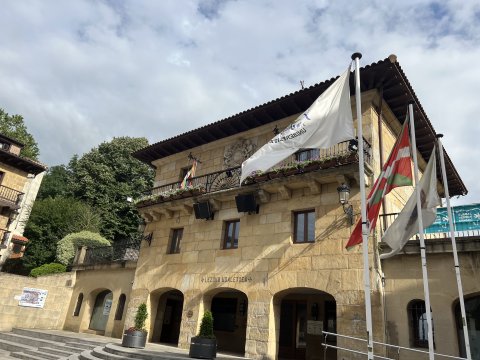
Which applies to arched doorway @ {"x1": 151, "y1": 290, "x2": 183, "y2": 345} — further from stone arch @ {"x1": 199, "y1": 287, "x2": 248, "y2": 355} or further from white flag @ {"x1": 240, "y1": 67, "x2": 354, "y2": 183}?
white flag @ {"x1": 240, "y1": 67, "x2": 354, "y2": 183}

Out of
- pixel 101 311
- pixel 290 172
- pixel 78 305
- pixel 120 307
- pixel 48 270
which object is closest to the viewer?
pixel 290 172

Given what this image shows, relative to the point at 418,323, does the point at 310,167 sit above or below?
above

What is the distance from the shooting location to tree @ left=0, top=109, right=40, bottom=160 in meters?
34.4

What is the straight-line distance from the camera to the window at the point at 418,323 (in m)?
9.95

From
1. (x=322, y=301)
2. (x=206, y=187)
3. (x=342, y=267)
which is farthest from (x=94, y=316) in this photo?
(x=342, y=267)

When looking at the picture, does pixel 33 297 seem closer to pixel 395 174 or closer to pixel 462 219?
pixel 395 174

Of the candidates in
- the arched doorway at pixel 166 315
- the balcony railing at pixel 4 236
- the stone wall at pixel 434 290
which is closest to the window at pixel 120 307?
the arched doorway at pixel 166 315

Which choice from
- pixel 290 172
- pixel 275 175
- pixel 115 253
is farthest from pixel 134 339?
pixel 115 253

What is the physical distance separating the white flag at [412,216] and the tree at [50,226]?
2440 centimetres

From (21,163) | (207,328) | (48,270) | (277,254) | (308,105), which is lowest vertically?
(207,328)

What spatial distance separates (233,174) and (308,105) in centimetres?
410

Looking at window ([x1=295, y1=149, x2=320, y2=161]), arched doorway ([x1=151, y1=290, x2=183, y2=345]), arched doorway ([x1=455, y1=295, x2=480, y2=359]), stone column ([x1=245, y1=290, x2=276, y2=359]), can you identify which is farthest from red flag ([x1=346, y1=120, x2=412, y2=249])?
arched doorway ([x1=151, y1=290, x2=183, y2=345])

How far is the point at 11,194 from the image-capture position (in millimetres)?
28078

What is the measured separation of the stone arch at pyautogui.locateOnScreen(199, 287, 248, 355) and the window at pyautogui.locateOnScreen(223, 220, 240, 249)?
7.18 ft
